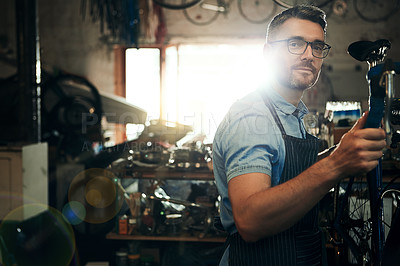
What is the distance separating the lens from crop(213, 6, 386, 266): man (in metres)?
1.02

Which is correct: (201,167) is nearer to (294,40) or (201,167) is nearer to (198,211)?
(198,211)

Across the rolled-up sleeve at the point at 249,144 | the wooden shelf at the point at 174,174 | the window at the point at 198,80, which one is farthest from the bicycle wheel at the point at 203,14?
the rolled-up sleeve at the point at 249,144

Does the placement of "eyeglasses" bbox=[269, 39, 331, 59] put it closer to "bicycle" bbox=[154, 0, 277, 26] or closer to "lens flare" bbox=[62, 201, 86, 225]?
"lens flare" bbox=[62, 201, 86, 225]

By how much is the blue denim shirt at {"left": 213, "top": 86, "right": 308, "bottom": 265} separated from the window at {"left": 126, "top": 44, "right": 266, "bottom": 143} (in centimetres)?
554

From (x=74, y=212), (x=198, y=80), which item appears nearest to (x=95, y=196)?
(x=74, y=212)

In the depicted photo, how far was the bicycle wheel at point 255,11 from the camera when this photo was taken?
7824 mm

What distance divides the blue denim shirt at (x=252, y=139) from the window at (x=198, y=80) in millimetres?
5537

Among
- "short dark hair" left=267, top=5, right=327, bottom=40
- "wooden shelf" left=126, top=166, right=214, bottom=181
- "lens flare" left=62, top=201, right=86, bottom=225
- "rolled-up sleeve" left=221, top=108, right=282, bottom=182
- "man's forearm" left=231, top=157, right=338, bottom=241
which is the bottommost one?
"lens flare" left=62, top=201, right=86, bottom=225

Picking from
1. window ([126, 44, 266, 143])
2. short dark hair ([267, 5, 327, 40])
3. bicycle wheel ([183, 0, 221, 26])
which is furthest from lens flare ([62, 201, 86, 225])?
bicycle wheel ([183, 0, 221, 26])

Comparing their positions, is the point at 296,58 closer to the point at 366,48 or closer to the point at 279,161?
the point at 366,48

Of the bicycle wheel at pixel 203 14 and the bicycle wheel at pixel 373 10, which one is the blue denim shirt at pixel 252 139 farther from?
the bicycle wheel at pixel 373 10

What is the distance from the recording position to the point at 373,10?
7.66m

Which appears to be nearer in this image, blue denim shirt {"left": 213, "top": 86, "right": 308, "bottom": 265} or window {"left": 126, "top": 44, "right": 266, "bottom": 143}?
blue denim shirt {"left": 213, "top": 86, "right": 308, "bottom": 265}

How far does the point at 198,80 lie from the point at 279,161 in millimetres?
8530
